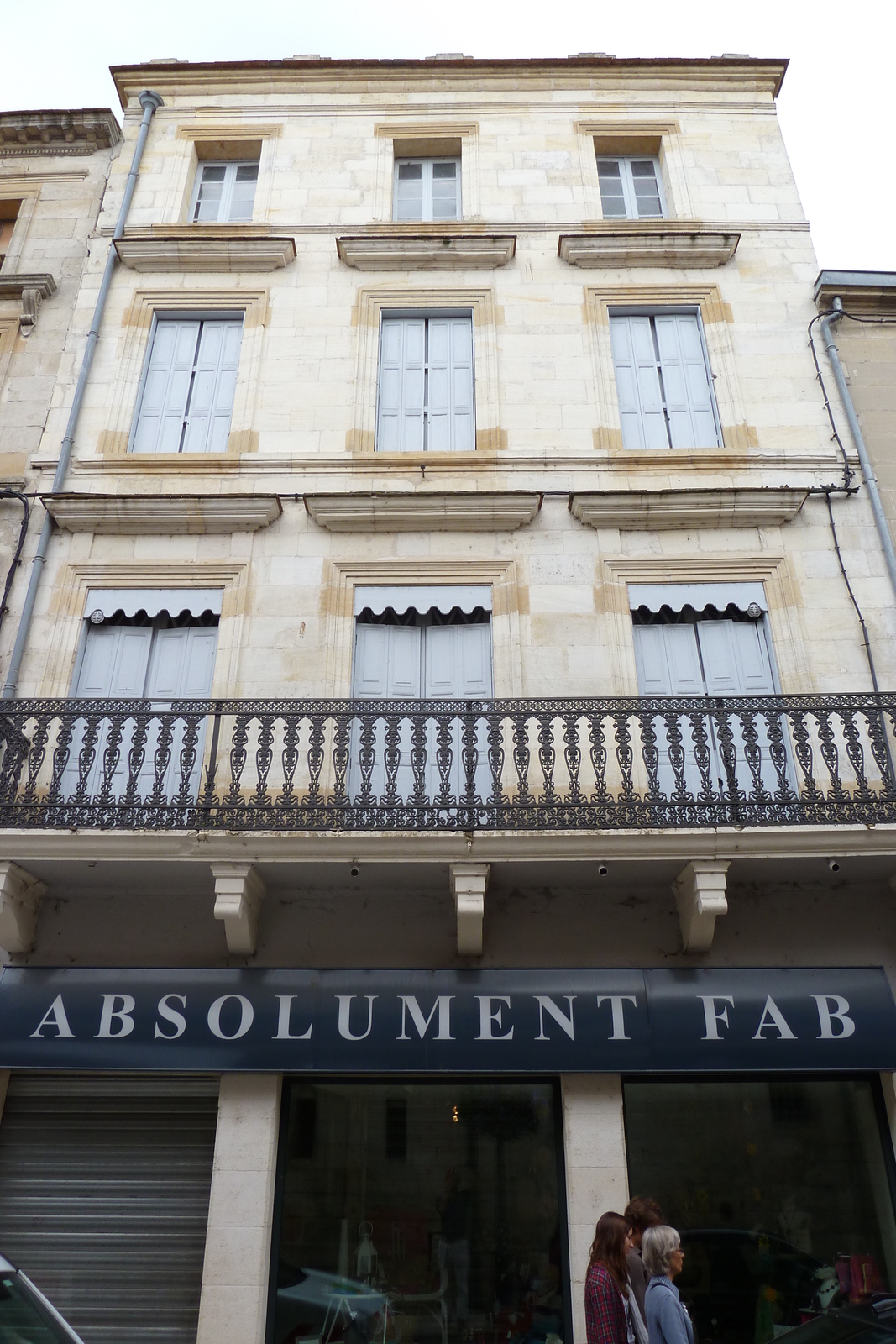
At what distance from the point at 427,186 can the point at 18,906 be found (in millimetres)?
9647

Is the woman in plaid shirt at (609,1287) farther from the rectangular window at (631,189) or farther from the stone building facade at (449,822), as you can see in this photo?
the rectangular window at (631,189)

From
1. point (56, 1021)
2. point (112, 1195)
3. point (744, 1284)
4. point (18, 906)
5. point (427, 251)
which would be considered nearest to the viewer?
point (744, 1284)

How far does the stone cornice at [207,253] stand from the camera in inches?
423

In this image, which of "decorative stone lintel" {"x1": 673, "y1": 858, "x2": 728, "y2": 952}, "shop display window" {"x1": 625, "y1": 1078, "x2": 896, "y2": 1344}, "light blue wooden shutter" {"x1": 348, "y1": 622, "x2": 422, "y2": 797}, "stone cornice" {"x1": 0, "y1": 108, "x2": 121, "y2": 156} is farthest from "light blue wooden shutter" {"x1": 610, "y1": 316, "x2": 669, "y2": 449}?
"stone cornice" {"x1": 0, "y1": 108, "x2": 121, "y2": 156}

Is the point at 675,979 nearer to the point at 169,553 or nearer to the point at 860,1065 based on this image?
the point at 860,1065

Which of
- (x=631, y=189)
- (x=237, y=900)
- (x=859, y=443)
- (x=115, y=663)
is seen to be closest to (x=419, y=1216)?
(x=237, y=900)

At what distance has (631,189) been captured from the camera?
38.7ft

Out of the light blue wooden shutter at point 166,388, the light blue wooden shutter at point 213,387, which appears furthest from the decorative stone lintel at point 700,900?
the light blue wooden shutter at point 166,388

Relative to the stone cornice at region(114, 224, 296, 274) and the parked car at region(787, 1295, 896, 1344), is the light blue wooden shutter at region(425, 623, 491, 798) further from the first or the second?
the stone cornice at region(114, 224, 296, 274)

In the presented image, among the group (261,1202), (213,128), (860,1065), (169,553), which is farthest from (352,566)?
(213,128)

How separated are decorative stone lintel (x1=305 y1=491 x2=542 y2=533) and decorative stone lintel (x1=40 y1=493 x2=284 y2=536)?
1.78 ft

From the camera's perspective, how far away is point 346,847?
277 inches

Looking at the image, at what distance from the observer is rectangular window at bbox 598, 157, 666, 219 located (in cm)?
1157

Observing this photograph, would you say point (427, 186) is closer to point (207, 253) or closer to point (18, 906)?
point (207, 253)
